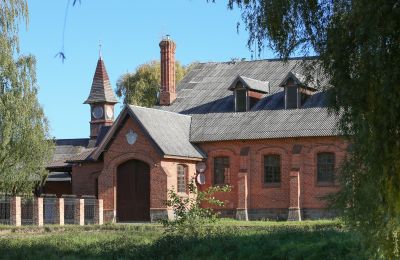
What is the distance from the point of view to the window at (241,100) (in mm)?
40062

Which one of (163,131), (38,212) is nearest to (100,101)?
(163,131)

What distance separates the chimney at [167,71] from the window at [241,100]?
4.63 m

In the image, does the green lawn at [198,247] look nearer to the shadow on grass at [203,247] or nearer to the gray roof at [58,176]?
the shadow on grass at [203,247]

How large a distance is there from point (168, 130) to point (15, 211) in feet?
27.6

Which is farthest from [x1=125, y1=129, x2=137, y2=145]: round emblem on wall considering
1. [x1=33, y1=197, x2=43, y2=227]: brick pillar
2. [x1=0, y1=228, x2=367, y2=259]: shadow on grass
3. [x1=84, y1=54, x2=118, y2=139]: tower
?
[x1=0, y1=228, x2=367, y2=259]: shadow on grass

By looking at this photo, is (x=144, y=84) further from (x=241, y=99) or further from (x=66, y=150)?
(x=241, y=99)

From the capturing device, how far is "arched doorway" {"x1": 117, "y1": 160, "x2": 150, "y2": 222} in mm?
37656

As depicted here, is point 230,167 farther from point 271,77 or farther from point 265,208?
point 271,77

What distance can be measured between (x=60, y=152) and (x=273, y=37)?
36337 mm

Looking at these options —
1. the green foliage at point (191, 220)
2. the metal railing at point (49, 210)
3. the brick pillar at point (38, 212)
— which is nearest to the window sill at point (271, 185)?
the metal railing at point (49, 210)

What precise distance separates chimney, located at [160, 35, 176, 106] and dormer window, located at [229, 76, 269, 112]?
177 inches

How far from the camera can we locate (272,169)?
125 ft

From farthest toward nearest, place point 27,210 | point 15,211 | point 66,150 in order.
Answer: point 66,150 → point 27,210 → point 15,211

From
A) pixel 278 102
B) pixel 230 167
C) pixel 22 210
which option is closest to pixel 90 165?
pixel 22 210
